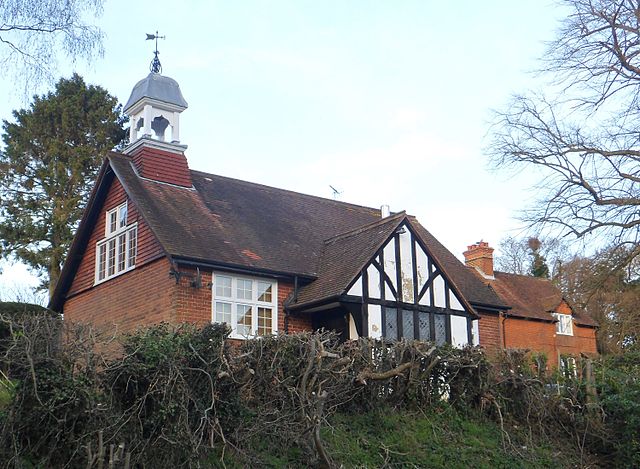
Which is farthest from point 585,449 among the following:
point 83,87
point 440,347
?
point 83,87

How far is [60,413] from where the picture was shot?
1148 cm

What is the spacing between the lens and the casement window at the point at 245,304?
66.3ft

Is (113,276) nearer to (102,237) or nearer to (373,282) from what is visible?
(102,237)

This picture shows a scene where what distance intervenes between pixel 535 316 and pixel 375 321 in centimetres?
1360

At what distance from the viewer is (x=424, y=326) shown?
21328 mm

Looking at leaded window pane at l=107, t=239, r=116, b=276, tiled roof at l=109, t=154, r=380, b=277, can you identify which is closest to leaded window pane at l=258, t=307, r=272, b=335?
tiled roof at l=109, t=154, r=380, b=277

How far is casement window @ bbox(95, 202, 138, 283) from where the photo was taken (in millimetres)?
21688

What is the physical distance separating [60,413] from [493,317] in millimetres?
16703

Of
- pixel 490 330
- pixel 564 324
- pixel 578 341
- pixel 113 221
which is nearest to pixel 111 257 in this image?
pixel 113 221

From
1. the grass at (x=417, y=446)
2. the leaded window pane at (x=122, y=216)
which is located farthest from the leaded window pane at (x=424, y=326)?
the leaded window pane at (x=122, y=216)

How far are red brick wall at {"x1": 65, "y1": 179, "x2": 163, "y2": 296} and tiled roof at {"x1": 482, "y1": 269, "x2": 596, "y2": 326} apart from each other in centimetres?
1506

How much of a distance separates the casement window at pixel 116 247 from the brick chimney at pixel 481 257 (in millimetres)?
16471

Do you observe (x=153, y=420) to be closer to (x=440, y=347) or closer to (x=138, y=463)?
(x=138, y=463)

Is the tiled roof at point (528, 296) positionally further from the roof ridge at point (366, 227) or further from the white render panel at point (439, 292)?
the roof ridge at point (366, 227)
